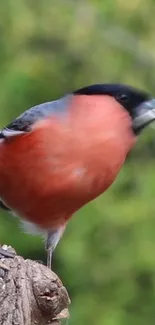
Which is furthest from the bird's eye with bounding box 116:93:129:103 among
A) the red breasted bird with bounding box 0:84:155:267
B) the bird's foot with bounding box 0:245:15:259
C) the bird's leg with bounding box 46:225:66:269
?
the bird's foot with bounding box 0:245:15:259

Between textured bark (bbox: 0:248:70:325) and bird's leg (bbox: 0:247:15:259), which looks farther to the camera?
bird's leg (bbox: 0:247:15:259)

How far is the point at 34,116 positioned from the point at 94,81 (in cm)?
227

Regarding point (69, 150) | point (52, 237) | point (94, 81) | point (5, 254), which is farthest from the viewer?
point (94, 81)

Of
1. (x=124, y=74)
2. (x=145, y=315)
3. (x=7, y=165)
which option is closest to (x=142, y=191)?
(x=145, y=315)

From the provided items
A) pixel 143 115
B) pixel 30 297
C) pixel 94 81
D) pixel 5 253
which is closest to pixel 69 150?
pixel 143 115

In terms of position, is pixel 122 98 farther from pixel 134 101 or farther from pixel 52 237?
pixel 52 237

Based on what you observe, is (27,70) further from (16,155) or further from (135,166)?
(16,155)

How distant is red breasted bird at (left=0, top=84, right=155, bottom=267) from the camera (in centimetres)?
252

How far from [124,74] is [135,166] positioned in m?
0.53

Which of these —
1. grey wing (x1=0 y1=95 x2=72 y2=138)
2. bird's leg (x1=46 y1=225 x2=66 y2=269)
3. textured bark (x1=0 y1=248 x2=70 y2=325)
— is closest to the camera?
textured bark (x1=0 y1=248 x2=70 y2=325)

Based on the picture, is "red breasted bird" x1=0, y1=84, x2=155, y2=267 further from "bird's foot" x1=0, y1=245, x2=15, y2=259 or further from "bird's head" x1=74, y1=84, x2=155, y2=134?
"bird's foot" x1=0, y1=245, x2=15, y2=259

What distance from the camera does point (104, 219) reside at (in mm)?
4152

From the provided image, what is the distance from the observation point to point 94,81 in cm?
495

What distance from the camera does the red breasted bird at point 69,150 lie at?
8.25 ft
